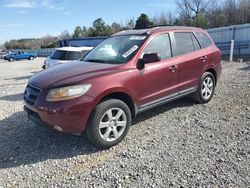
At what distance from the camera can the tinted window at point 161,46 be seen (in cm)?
506

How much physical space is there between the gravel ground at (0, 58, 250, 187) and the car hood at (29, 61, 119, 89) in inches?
42.2

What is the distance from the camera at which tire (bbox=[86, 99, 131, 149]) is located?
13.6ft

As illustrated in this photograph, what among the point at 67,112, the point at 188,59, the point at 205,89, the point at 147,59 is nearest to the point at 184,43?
the point at 188,59

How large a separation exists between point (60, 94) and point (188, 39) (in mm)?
3242

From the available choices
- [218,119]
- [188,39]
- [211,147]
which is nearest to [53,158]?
[211,147]

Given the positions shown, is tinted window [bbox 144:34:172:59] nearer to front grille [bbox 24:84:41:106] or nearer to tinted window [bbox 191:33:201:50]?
tinted window [bbox 191:33:201:50]

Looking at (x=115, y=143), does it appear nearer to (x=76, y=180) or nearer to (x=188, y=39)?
(x=76, y=180)

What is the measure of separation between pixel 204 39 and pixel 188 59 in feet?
3.73

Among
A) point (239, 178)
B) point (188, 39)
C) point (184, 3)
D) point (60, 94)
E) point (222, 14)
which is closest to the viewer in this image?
point (239, 178)

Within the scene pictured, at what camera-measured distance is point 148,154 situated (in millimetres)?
4117

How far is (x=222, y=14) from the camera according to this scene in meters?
41.8

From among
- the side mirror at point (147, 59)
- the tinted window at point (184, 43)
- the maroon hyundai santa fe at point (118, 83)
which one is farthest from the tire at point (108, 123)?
A: the tinted window at point (184, 43)

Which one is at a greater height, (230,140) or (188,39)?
(188,39)

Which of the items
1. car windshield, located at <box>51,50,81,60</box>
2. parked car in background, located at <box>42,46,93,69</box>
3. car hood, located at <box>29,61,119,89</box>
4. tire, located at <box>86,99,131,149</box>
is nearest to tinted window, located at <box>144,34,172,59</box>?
car hood, located at <box>29,61,119,89</box>
